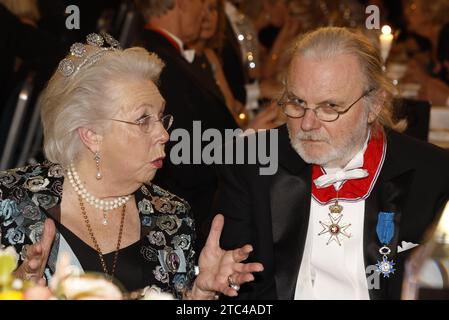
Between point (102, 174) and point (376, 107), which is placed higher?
point (376, 107)

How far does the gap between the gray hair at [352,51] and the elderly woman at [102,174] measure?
22.2 inches

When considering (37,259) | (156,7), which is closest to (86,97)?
(37,259)

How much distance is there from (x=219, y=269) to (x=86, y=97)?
75cm

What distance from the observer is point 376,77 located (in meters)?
3.49

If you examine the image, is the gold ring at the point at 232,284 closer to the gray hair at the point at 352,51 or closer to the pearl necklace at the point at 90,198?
the pearl necklace at the point at 90,198

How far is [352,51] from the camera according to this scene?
3.43 m

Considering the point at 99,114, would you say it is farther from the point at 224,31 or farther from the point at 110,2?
the point at 110,2

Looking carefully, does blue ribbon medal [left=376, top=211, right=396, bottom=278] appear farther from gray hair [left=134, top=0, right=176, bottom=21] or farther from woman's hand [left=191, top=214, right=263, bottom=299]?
gray hair [left=134, top=0, right=176, bottom=21]

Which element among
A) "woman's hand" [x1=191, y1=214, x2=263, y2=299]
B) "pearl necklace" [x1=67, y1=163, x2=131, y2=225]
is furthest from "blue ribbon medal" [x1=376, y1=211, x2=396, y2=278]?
"pearl necklace" [x1=67, y1=163, x2=131, y2=225]

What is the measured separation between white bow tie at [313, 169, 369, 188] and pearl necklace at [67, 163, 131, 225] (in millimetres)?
716

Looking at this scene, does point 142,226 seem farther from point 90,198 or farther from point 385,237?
point 385,237

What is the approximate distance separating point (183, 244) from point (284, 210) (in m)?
0.41

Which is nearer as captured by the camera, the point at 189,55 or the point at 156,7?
the point at 156,7

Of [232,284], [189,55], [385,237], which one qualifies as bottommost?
[232,284]
